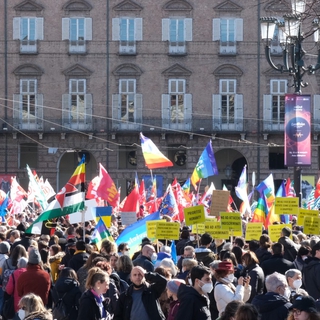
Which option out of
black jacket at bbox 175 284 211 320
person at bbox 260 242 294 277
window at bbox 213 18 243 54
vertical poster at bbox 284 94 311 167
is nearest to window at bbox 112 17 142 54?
window at bbox 213 18 243 54

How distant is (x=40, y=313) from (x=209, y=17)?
39.9 meters

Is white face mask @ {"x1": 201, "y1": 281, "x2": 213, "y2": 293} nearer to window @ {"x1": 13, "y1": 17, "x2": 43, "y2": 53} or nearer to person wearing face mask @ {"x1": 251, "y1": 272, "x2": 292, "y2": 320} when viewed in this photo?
person wearing face mask @ {"x1": 251, "y1": 272, "x2": 292, "y2": 320}

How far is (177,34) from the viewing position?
46.9 meters

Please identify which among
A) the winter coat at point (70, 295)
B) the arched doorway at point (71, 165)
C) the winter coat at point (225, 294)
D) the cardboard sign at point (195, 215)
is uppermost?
the arched doorway at point (71, 165)

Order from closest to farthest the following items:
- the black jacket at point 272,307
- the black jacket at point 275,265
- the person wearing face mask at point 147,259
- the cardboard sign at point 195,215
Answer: the black jacket at point 272,307, the person wearing face mask at point 147,259, the black jacket at point 275,265, the cardboard sign at point 195,215

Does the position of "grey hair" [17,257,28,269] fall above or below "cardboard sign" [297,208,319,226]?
below

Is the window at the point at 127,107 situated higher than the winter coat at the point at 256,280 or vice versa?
the window at the point at 127,107

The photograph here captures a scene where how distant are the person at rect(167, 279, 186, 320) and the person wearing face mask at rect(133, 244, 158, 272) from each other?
98.7 inches

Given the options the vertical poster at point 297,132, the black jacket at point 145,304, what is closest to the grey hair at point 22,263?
the black jacket at point 145,304

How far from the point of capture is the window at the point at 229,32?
154ft

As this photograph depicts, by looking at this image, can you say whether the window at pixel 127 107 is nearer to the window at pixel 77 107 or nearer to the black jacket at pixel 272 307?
the window at pixel 77 107

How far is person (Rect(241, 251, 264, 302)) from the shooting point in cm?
1200

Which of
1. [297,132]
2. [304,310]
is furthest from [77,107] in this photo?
[304,310]

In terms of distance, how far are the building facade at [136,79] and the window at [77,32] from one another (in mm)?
47
